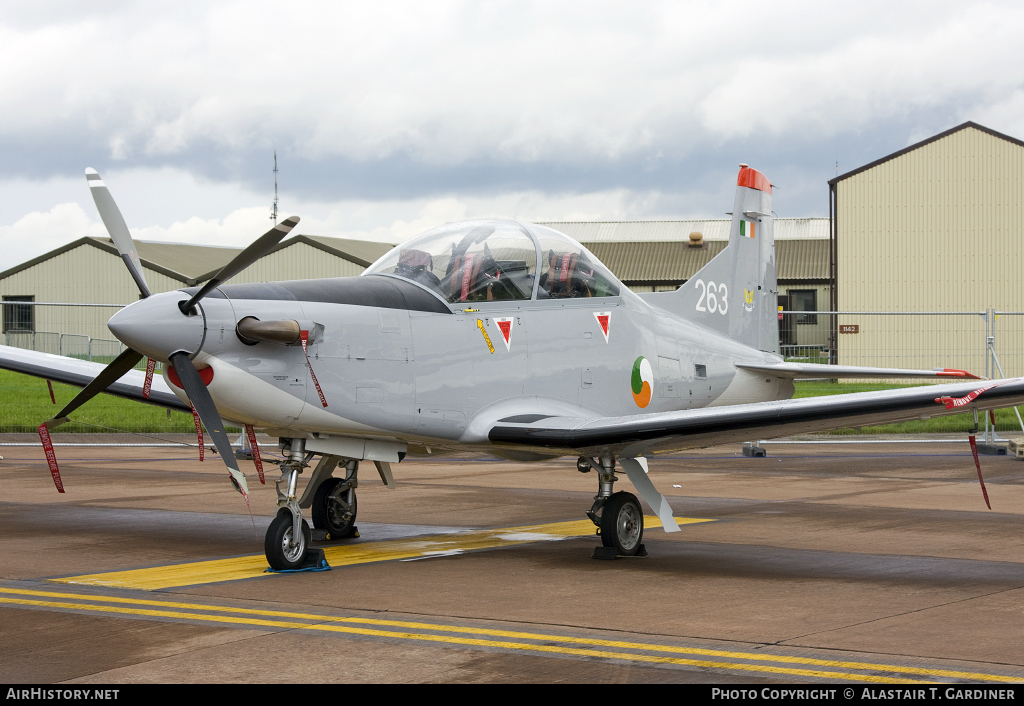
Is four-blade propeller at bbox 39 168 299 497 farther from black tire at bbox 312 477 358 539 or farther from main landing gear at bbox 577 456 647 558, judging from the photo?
main landing gear at bbox 577 456 647 558

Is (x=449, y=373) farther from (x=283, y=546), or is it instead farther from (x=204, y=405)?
(x=204, y=405)

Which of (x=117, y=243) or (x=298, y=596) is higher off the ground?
(x=117, y=243)

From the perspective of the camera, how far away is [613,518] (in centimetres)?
970

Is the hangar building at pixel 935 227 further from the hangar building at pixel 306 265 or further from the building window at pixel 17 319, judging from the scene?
the building window at pixel 17 319

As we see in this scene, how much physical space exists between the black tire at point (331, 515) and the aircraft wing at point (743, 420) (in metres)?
1.92

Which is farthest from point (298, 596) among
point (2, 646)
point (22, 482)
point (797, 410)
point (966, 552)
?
point (22, 482)

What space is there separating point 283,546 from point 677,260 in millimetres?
46741

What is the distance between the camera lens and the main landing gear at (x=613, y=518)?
9680 millimetres

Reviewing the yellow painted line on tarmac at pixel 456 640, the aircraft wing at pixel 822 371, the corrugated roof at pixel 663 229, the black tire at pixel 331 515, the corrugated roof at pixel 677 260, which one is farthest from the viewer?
the corrugated roof at pixel 663 229

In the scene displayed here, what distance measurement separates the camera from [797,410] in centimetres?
896

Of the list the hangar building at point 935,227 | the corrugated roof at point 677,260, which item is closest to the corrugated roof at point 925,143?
the hangar building at point 935,227

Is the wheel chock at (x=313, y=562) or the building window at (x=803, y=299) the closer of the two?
the wheel chock at (x=313, y=562)

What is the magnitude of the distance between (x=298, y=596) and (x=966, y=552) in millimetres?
5679
